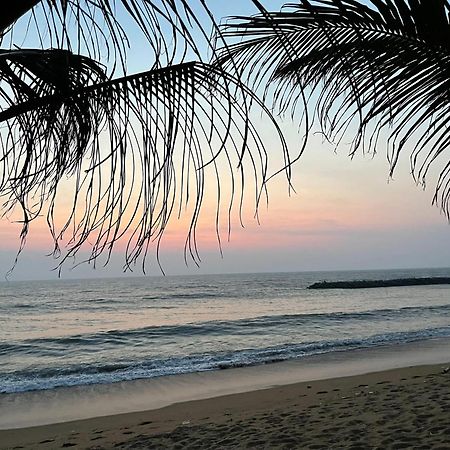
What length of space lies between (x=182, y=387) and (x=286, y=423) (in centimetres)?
507

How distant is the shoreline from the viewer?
10.0 m

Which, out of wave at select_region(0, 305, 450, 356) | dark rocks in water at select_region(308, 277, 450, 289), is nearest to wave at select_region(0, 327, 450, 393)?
wave at select_region(0, 305, 450, 356)

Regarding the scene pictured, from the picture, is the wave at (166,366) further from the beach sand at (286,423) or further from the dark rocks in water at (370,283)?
the dark rocks in water at (370,283)

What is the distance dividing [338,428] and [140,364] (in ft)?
33.3

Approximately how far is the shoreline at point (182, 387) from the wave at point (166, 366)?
A: 0.58 m

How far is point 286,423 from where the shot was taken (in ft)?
24.6

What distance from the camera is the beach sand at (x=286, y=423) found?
6.31 m

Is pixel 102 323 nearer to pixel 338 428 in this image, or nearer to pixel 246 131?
pixel 338 428

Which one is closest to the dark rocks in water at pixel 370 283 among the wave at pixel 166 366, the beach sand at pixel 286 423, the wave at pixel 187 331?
the wave at pixel 187 331

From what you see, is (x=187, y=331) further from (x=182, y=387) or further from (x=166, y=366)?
(x=182, y=387)

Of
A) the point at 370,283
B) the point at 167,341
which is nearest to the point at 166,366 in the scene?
the point at 167,341

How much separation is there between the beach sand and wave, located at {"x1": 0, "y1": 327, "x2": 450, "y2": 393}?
12.9 feet

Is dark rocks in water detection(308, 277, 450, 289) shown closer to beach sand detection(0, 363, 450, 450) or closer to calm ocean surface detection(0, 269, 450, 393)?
calm ocean surface detection(0, 269, 450, 393)

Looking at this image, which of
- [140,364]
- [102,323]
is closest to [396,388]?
[140,364]
